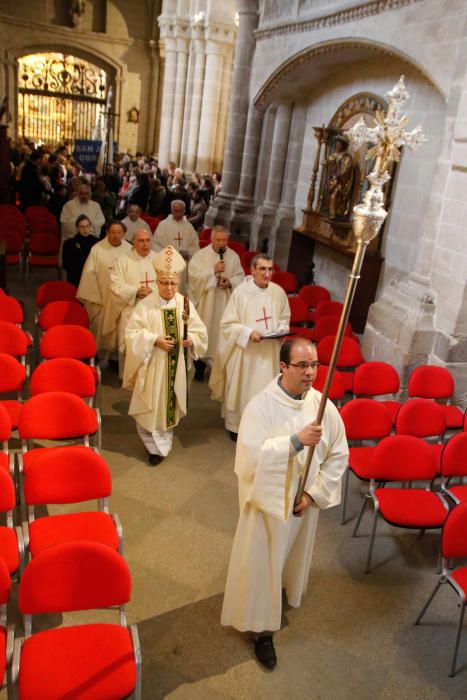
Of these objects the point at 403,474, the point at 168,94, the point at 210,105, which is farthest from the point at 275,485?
the point at 168,94

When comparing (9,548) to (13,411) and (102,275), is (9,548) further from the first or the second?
(102,275)

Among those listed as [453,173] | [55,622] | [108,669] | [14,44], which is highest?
[14,44]

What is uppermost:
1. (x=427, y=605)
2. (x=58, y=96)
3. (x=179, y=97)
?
(x=179, y=97)

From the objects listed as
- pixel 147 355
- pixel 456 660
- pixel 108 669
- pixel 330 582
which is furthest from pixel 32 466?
pixel 456 660

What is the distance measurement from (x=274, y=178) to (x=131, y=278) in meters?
5.95

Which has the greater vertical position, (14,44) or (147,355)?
(14,44)

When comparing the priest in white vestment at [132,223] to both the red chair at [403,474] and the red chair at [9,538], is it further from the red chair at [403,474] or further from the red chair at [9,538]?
the red chair at [9,538]

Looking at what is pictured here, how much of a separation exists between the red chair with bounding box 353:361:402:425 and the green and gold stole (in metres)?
1.74

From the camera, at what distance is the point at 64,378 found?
5188mm

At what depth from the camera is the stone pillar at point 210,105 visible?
17016 mm

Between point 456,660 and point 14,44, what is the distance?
24000 millimetres

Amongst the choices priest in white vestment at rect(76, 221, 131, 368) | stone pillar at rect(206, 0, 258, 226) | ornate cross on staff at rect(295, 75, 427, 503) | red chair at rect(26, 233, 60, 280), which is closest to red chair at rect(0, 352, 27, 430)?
priest in white vestment at rect(76, 221, 131, 368)

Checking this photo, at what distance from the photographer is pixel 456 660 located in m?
3.74

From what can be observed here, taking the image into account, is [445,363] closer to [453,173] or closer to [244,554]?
[453,173]
